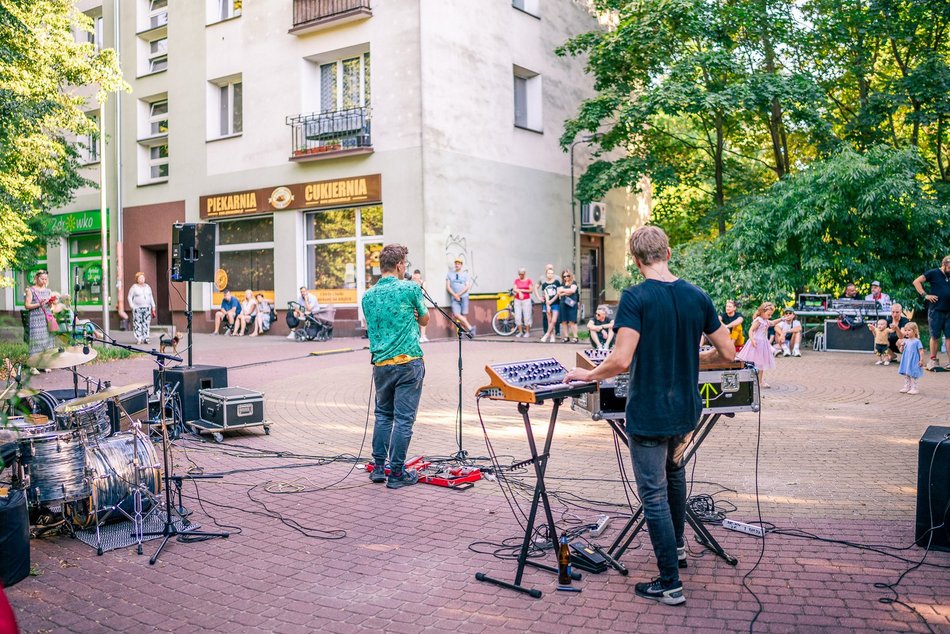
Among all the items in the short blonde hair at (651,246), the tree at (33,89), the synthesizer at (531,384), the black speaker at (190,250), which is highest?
the tree at (33,89)

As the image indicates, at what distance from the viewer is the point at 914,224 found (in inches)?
692

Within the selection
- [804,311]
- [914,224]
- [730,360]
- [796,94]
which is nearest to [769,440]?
[730,360]

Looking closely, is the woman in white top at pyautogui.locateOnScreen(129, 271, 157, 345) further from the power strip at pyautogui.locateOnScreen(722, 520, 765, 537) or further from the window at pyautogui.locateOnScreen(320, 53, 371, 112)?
the power strip at pyautogui.locateOnScreen(722, 520, 765, 537)

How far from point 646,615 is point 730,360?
1517 mm

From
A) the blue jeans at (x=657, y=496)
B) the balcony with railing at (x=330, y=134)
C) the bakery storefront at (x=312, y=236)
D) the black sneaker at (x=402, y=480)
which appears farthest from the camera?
the bakery storefront at (x=312, y=236)

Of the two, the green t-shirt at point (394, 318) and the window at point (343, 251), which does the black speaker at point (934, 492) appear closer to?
the green t-shirt at point (394, 318)

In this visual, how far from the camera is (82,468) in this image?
527cm

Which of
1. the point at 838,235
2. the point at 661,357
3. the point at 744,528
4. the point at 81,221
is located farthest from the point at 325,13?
the point at 661,357

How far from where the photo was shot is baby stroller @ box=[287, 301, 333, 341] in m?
20.2

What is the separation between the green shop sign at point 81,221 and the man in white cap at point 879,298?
23.6 m

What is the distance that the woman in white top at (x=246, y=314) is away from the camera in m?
22.4

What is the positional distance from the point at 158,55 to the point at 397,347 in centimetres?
2319

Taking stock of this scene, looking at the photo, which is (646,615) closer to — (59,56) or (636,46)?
(59,56)

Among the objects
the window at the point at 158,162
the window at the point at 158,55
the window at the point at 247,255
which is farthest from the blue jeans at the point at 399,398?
the window at the point at 158,55
